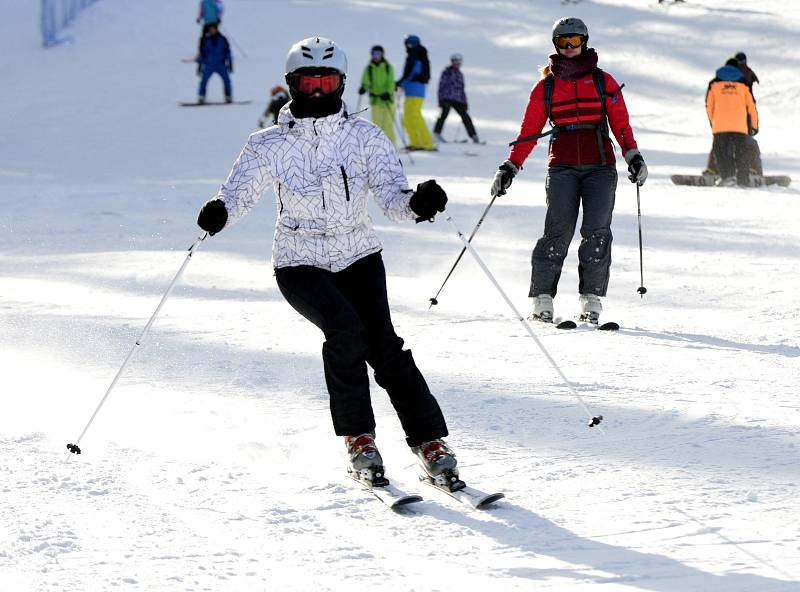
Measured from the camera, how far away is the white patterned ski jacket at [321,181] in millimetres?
4594

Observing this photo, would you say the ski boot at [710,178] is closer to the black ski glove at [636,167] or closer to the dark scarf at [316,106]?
the black ski glove at [636,167]

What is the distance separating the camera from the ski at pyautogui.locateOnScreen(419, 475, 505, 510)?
4.29 meters

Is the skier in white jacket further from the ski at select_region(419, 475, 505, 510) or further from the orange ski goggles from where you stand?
the orange ski goggles

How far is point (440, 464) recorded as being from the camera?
4488 mm

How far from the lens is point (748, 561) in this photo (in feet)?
12.1

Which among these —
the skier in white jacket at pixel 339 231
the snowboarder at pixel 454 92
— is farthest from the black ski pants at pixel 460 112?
the skier in white jacket at pixel 339 231

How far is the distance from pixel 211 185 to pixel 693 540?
41.0ft

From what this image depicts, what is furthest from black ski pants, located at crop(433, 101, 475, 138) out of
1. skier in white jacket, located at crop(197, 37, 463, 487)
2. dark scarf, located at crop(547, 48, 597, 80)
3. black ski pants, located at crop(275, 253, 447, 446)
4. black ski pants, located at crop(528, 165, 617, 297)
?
black ski pants, located at crop(275, 253, 447, 446)

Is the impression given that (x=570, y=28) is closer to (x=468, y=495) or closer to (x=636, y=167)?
(x=636, y=167)

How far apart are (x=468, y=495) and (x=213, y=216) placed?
4.40 feet

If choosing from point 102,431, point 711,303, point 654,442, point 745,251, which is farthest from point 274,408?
point 745,251

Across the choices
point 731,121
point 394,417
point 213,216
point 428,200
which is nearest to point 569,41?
point 394,417

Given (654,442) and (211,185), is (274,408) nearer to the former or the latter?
(654,442)

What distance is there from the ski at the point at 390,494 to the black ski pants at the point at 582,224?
338cm
